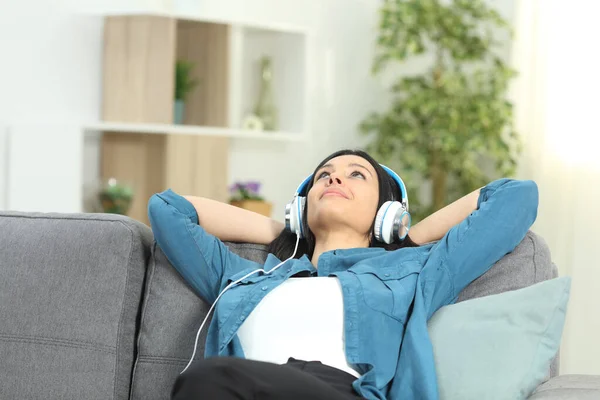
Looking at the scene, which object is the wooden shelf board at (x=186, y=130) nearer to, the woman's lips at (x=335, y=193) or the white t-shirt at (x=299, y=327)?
the woman's lips at (x=335, y=193)

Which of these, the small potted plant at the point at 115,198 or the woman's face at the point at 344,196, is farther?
the small potted plant at the point at 115,198

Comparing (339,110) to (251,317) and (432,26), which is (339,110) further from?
(251,317)

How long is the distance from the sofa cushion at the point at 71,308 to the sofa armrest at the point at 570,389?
0.94 metres

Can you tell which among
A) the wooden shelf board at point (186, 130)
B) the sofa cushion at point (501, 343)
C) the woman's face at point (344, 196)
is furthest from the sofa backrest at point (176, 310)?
the wooden shelf board at point (186, 130)

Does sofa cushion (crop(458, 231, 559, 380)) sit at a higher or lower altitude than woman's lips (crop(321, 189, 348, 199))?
lower

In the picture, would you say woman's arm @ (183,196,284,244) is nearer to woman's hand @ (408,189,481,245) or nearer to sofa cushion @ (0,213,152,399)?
sofa cushion @ (0,213,152,399)

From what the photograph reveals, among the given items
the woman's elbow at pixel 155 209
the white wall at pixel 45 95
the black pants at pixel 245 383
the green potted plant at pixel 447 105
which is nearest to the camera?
the black pants at pixel 245 383

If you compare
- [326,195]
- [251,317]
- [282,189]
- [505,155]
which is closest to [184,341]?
[251,317]

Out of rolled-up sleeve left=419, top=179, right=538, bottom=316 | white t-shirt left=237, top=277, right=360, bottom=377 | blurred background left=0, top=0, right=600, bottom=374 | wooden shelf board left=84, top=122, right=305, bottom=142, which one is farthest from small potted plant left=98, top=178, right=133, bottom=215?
rolled-up sleeve left=419, top=179, right=538, bottom=316

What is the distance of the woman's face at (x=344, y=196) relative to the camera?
220 cm

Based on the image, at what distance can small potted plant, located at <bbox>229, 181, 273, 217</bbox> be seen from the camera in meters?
4.39

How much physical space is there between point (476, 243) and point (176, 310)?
2.36 feet

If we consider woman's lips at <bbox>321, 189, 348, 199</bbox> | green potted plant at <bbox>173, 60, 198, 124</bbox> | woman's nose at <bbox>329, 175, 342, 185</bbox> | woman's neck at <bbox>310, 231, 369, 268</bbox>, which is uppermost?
green potted plant at <bbox>173, 60, 198, 124</bbox>

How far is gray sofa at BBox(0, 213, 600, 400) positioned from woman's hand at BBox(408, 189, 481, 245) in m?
0.16
